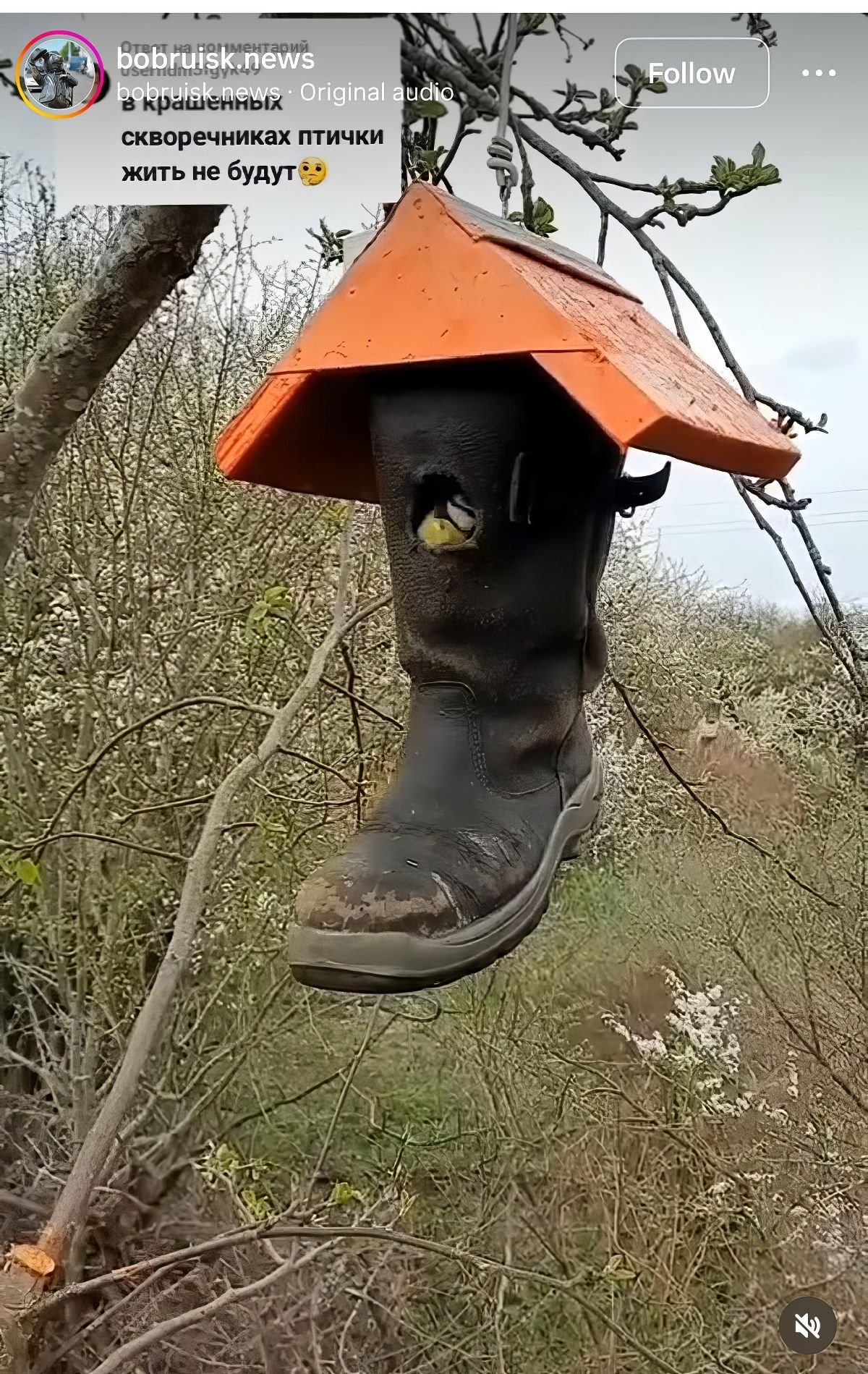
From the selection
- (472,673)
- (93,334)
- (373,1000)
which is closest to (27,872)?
(93,334)

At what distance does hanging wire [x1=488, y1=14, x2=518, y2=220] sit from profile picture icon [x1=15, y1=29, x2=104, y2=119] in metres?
0.45

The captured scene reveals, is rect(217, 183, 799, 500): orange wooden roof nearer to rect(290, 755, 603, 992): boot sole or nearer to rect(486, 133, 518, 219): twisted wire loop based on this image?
rect(486, 133, 518, 219): twisted wire loop

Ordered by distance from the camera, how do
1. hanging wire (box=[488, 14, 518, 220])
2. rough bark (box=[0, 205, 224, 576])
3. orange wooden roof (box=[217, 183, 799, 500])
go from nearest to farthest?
orange wooden roof (box=[217, 183, 799, 500]) → hanging wire (box=[488, 14, 518, 220]) → rough bark (box=[0, 205, 224, 576])

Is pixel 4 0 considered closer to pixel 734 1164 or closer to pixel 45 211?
pixel 45 211

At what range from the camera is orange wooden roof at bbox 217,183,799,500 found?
317 mm

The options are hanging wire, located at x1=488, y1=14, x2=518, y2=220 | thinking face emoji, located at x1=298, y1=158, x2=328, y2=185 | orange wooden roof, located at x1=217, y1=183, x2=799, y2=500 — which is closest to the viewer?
Result: orange wooden roof, located at x1=217, y1=183, x2=799, y2=500

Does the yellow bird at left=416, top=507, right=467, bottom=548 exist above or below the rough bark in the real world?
below

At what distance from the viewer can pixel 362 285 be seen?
1.23 ft

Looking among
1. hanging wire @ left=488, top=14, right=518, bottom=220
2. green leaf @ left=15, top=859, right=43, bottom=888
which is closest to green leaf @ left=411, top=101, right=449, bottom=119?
hanging wire @ left=488, top=14, right=518, bottom=220

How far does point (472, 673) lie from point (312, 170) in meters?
0.50

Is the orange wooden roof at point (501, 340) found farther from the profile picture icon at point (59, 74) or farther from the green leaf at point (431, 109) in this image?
the profile picture icon at point (59, 74)

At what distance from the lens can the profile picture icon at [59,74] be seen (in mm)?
763

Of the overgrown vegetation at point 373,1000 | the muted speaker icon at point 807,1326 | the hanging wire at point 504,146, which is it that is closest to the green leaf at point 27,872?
the hanging wire at point 504,146

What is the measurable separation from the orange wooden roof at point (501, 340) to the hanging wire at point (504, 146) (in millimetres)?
48
